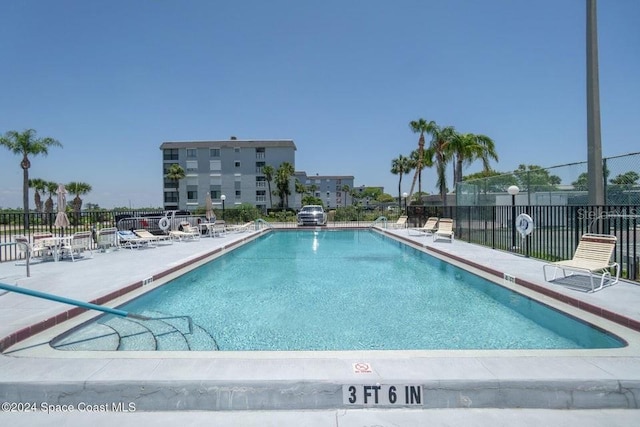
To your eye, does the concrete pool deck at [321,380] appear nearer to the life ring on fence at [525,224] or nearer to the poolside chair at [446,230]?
the life ring on fence at [525,224]

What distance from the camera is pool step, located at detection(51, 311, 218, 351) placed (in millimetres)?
4703

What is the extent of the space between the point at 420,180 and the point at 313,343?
118 feet

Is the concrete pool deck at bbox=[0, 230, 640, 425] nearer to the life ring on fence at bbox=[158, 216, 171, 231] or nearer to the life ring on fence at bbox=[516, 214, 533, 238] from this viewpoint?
the life ring on fence at bbox=[516, 214, 533, 238]

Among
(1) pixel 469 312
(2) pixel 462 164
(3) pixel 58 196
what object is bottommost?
(1) pixel 469 312

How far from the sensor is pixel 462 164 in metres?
30.1

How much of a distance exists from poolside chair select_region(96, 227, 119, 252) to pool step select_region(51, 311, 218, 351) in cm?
763

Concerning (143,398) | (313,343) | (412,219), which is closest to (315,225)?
(412,219)

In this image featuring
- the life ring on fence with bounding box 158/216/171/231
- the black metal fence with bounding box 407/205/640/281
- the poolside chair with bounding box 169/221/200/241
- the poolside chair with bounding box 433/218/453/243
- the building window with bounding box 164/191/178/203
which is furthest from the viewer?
the building window with bounding box 164/191/178/203

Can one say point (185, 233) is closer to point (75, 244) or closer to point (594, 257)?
point (75, 244)

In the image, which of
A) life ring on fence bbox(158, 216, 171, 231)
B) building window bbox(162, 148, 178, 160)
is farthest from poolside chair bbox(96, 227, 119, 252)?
building window bbox(162, 148, 178, 160)

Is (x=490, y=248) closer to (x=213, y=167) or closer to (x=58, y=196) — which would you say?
(x=58, y=196)

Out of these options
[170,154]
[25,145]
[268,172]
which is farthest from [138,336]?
[170,154]

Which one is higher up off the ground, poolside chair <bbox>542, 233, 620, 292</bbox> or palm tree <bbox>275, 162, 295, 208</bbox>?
palm tree <bbox>275, 162, 295, 208</bbox>

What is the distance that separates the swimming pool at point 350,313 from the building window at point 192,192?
155 ft
